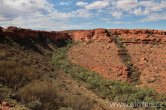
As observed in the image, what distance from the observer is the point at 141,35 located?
164 ft

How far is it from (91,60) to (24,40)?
9.66 metres

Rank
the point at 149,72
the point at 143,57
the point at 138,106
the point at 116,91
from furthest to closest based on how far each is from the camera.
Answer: the point at 143,57 → the point at 149,72 → the point at 116,91 → the point at 138,106

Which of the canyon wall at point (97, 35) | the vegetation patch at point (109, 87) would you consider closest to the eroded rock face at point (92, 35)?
the canyon wall at point (97, 35)

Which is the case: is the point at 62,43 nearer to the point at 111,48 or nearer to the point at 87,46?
the point at 87,46

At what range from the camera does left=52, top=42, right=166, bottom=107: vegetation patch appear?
3225 cm

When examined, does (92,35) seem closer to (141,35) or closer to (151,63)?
(141,35)

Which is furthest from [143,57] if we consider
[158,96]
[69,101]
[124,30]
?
[69,101]

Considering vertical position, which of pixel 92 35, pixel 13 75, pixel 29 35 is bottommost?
pixel 13 75

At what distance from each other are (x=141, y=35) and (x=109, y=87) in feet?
53.3

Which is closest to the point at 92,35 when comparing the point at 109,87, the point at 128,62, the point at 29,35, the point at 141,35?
the point at 141,35

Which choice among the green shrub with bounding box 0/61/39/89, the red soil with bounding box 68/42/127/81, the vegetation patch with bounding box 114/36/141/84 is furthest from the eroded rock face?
the green shrub with bounding box 0/61/39/89

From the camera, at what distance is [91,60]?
4434cm

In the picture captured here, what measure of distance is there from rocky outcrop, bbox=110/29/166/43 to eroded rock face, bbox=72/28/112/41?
72.3 inches

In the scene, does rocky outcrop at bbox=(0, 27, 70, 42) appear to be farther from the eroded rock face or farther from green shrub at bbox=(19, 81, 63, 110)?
green shrub at bbox=(19, 81, 63, 110)
